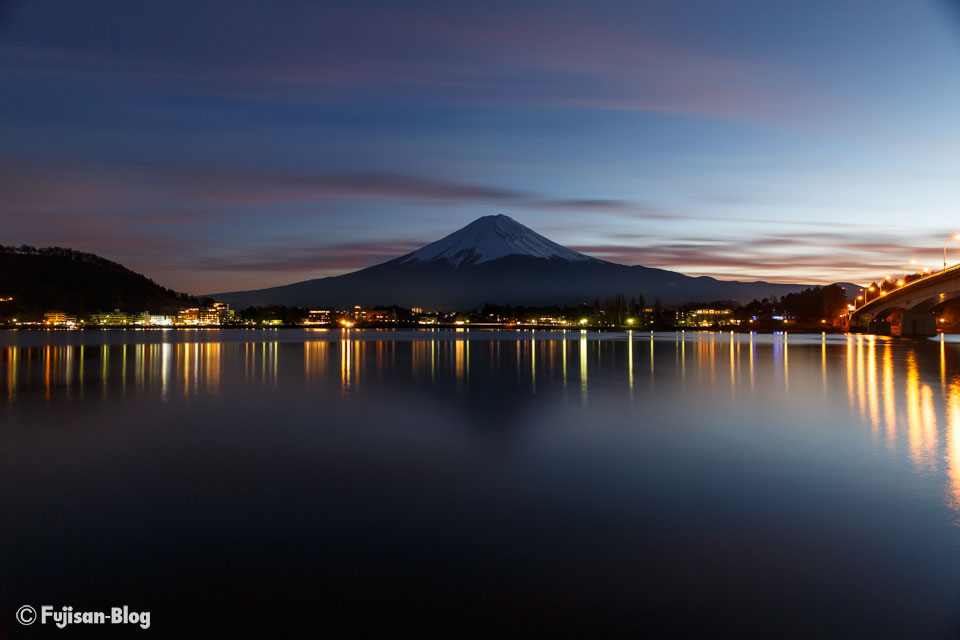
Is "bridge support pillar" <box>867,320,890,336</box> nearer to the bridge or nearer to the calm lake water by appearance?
the bridge

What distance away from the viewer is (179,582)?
6281 mm

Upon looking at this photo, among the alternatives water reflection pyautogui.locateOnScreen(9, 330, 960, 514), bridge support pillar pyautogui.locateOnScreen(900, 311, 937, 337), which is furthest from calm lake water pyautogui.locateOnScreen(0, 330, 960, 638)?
bridge support pillar pyautogui.locateOnScreen(900, 311, 937, 337)

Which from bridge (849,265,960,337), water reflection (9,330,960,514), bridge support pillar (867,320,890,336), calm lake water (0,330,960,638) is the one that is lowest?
calm lake water (0,330,960,638)

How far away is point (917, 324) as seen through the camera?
8838 centimetres

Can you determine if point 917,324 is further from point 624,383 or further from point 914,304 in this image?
point 624,383

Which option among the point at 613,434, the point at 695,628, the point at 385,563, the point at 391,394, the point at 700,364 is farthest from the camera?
the point at 700,364

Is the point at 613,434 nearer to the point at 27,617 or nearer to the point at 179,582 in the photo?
the point at 179,582

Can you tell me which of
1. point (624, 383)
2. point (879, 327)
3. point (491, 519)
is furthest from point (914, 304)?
point (491, 519)

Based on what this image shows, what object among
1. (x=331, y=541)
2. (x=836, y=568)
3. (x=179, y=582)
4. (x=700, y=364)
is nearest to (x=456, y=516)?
(x=331, y=541)

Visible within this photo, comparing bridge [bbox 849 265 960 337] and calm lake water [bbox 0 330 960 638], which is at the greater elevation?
bridge [bbox 849 265 960 337]

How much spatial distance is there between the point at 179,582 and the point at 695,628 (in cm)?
435

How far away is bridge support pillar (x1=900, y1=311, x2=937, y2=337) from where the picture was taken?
87.6 metres

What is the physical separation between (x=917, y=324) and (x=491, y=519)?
96.5m

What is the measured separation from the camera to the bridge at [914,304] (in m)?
65.0
